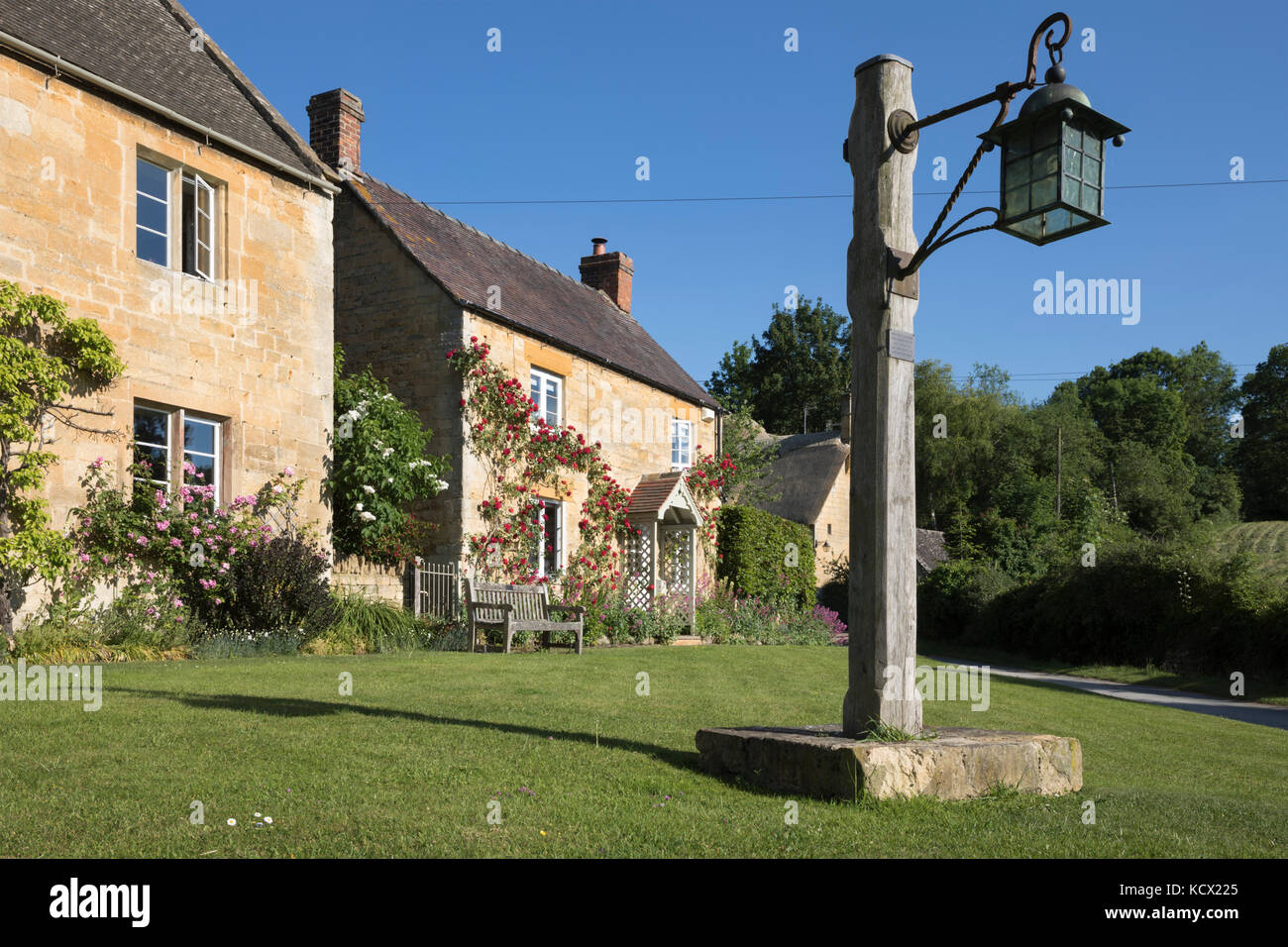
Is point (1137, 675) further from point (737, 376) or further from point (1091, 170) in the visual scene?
point (737, 376)

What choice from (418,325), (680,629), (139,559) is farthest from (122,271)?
(680,629)

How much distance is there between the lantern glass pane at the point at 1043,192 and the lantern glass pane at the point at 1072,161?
10cm

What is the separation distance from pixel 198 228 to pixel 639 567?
10761 mm

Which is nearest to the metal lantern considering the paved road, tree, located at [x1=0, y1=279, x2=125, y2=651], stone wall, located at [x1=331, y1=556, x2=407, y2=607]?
tree, located at [x1=0, y1=279, x2=125, y2=651]

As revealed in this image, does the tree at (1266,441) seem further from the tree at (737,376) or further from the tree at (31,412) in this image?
the tree at (31,412)

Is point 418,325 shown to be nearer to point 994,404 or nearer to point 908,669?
point 908,669

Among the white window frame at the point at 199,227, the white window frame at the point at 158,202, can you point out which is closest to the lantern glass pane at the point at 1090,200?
the white window frame at the point at 158,202

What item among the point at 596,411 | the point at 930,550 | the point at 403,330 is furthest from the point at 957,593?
the point at 403,330

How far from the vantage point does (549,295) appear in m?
21.6

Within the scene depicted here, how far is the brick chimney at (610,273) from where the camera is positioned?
26.0m

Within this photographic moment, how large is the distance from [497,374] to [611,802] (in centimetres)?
1294

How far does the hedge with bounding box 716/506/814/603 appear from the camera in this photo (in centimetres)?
2336

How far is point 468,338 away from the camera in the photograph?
16.8m

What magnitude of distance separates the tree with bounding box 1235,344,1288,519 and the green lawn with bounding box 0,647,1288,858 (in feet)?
179
